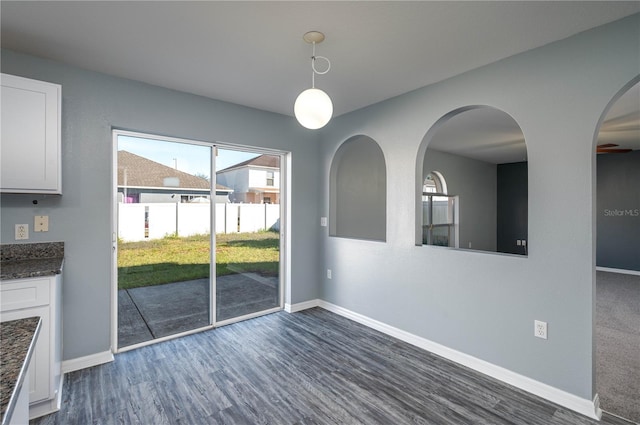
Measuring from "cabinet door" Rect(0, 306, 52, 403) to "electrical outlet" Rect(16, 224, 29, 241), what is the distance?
0.75 meters

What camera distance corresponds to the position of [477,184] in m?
7.64

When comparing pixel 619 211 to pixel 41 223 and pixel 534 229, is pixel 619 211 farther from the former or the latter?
pixel 41 223

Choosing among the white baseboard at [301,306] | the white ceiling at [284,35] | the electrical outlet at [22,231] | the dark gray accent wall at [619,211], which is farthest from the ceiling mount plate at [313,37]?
the dark gray accent wall at [619,211]

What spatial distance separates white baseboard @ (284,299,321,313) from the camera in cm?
402

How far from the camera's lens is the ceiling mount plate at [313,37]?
2.13 m

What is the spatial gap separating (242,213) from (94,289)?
1.62m

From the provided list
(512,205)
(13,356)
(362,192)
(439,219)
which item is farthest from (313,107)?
(512,205)

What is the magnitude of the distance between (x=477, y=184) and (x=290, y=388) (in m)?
7.01

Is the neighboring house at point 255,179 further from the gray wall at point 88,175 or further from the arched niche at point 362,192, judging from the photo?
the arched niche at point 362,192

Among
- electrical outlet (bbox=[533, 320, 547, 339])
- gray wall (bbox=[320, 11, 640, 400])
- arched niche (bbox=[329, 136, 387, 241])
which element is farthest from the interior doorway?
electrical outlet (bbox=[533, 320, 547, 339])

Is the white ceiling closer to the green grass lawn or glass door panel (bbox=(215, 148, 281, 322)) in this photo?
glass door panel (bbox=(215, 148, 281, 322))

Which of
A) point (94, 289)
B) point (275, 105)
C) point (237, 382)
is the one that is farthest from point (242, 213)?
point (237, 382)

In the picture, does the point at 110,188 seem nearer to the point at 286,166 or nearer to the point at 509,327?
the point at 286,166

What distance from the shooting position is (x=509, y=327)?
8.10ft
